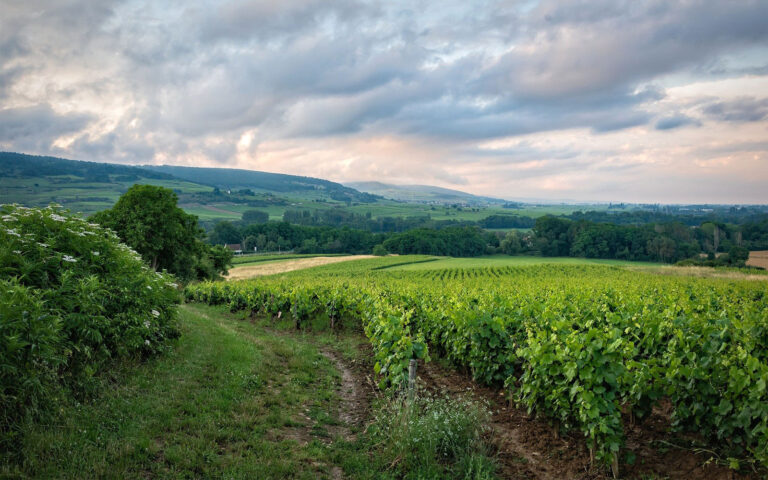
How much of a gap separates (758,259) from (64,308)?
4348 inches

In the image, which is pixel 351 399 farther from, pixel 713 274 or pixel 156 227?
pixel 713 274

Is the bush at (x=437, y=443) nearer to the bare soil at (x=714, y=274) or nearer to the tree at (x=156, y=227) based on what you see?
the tree at (x=156, y=227)

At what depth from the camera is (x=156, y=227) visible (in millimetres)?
35500

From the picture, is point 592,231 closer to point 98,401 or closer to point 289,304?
point 289,304

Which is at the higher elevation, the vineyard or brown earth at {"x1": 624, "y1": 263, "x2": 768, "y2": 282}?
the vineyard

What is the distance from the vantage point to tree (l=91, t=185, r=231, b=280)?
111 ft

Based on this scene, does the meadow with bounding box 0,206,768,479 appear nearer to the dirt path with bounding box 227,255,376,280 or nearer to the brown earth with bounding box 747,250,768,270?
the dirt path with bounding box 227,255,376,280

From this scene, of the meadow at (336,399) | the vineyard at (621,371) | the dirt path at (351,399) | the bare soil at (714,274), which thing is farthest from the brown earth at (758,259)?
the dirt path at (351,399)

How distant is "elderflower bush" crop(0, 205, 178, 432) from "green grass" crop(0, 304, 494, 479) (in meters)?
0.46

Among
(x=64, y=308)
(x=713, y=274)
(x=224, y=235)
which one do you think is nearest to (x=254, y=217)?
(x=224, y=235)

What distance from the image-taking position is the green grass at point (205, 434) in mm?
5180

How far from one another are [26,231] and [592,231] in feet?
362

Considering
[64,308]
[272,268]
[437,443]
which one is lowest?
[272,268]

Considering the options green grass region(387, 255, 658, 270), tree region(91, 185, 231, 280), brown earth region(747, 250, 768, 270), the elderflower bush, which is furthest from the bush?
brown earth region(747, 250, 768, 270)
